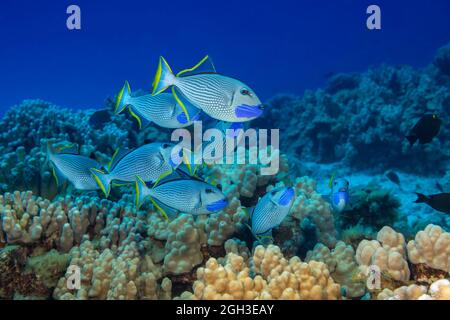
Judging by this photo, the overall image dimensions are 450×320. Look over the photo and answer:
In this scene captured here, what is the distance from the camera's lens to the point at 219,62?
3629 inches

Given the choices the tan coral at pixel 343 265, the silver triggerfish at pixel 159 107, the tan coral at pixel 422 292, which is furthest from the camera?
the silver triggerfish at pixel 159 107

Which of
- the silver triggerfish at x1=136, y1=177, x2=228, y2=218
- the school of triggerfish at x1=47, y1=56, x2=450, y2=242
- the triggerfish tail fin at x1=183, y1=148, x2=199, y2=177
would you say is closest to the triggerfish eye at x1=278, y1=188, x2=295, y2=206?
the school of triggerfish at x1=47, y1=56, x2=450, y2=242

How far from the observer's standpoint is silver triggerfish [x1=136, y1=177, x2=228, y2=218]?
2666 mm

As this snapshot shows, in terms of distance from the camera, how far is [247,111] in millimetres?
2393

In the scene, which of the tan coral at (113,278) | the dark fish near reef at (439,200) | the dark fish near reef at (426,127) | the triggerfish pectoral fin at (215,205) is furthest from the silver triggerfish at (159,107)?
the dark fish near reef at (426,127)

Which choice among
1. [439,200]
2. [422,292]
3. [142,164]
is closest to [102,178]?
[142,164]

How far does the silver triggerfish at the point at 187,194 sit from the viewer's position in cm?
267

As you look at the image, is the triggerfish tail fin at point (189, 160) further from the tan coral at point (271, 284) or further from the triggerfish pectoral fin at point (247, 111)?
the tan coral at point (271, 284)

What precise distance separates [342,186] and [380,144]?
7.92m

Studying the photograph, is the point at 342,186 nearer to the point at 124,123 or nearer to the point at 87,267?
the point at 87,267

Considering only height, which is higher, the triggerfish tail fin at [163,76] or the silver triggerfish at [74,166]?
the triggerfish tail fin at [163,76]

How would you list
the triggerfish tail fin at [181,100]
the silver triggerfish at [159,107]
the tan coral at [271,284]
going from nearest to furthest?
the tan coral at [271,284]
the triggerfish tail fin at [181,100]
the silver triggerfish at [159,107]
